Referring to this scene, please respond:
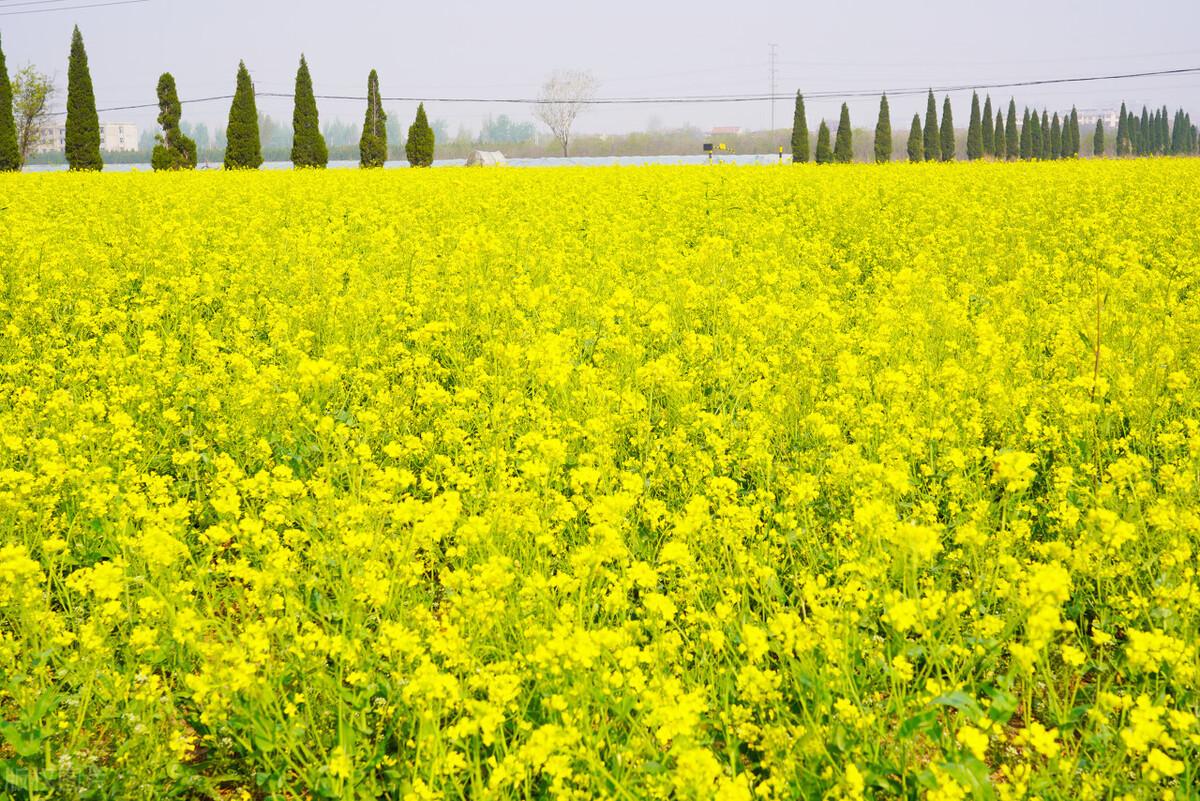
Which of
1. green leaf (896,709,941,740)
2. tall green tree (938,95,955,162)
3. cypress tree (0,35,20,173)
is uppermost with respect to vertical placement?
tall green tree (938,95,955,162)

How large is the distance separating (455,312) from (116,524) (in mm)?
3905

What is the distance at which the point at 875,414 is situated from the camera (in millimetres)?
4719

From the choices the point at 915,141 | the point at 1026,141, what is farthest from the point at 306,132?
the point at 1026,141

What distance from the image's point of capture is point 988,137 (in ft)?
221

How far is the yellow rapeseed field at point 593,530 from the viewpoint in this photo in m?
2.64

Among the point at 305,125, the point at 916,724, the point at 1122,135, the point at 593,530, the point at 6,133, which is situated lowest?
the point at 916,724

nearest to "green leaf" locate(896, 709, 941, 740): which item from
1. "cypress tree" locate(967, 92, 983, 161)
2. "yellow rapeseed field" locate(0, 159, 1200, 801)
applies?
"yellow rapeseed field" locate(0, 159, 1200, 801)

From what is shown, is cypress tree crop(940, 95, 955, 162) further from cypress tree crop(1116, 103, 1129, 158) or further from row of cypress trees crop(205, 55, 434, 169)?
row of cypress trees crop(205, 55, 434, 169)

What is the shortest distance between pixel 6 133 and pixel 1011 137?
6164 centimetres

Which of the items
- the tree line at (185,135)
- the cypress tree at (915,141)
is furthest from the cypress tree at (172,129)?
the cypress tree at (915,141)

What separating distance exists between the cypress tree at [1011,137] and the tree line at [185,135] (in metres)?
47.2

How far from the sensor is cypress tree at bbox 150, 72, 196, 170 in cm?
2980

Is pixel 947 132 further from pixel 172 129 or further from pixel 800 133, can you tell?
pixel 172 129

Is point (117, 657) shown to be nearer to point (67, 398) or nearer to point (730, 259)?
point (67, 398)
